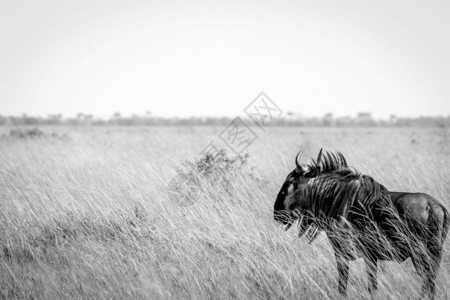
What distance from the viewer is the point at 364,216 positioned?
3.03 m

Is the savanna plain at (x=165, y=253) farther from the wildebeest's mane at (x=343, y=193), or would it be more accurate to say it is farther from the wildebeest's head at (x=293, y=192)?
the wildebeest's mane at (x=343, y=193)

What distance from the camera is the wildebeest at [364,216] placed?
113 inches

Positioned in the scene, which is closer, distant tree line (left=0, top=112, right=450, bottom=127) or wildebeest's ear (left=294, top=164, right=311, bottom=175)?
wildebeest's ear (left=294, top=164, right=311, bottom=175)

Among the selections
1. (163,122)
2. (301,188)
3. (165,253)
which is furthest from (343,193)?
(163,122)

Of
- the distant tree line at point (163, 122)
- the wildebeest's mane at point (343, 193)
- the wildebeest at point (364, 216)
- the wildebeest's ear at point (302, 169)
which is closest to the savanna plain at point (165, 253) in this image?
the wildebeest at point (364, 216)

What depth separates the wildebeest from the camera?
9.46ft

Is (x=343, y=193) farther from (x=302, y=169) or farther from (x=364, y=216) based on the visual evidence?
(x=302, y=169)

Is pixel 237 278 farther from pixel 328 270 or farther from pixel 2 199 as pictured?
pixel 2 199

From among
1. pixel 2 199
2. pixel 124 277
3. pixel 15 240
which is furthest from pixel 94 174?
pixel 124 277

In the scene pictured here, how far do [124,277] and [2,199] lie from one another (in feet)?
11.4

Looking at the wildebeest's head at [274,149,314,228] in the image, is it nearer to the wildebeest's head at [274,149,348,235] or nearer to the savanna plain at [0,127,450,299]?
the wildebeest's head at [274,149,348,235]

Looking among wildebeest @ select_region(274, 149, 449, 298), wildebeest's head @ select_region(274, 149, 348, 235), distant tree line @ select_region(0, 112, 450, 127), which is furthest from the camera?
distant tree line @ select_region(0, 112, 450, 127)

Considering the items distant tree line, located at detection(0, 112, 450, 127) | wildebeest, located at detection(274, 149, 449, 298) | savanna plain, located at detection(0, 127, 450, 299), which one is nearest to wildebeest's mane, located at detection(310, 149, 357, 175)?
wildebeest, located at detection(274, 149, 449, 298)

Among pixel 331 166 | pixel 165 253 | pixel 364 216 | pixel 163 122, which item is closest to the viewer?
pixel 364 216
